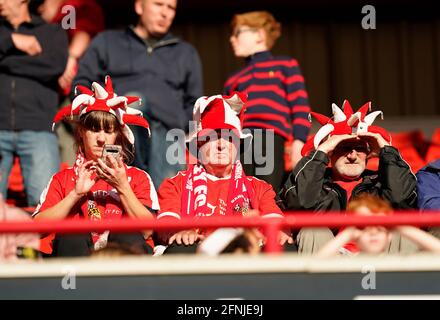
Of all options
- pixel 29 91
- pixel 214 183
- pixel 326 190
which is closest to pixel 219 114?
pixel 214 183

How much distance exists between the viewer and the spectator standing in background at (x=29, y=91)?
23.0 feet

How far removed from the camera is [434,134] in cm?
959

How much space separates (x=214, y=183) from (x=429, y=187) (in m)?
1.13

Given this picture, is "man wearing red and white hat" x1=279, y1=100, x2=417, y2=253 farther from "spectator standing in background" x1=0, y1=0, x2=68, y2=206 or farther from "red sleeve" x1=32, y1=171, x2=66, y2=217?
"spectator standing in background" x1=0, y1=0, x2=68, y2=206

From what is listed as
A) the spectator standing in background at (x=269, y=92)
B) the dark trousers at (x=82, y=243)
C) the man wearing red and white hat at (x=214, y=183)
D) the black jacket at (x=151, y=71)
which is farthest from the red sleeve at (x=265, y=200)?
the black jacket at (x=151, y=71)

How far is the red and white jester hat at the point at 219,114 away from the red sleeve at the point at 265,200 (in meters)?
0.34

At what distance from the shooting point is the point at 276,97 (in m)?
7.22

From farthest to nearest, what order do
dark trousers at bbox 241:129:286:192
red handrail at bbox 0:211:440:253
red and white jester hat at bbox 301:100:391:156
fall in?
dark trousers at bbox 241:129:286:192 < red and white jester hat at bbox 301:100:391:156 < red handrail at bbox 0:211:440:253

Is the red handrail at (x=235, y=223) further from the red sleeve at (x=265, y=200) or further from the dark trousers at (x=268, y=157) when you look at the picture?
the dark trousers at (x=268, y=157)

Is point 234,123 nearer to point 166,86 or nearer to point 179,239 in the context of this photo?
point 179,239

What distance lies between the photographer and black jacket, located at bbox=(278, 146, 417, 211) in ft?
18.8

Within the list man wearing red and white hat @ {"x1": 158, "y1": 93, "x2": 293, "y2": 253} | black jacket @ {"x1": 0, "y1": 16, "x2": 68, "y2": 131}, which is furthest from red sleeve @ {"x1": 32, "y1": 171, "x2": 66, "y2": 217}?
black jacket @ {"x1": 0, "y1": 16, "x2": 68, "y2": 131}

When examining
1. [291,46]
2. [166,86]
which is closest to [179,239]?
[166,86]

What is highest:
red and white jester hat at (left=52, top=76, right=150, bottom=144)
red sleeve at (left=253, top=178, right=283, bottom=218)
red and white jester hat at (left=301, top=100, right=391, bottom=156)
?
red and white jester hat at (left=52, top=76, right=150, bottom=144)
